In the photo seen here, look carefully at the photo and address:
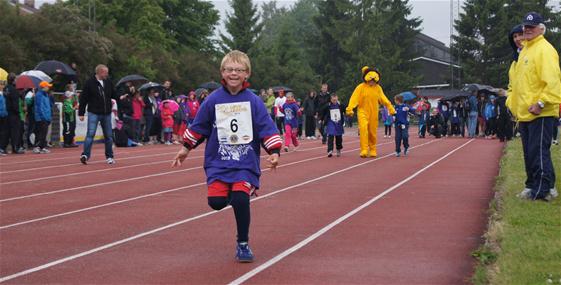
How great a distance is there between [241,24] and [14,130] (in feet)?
214

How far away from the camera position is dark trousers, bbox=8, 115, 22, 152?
74.1ft

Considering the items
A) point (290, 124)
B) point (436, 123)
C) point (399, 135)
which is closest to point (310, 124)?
point (436, 123)

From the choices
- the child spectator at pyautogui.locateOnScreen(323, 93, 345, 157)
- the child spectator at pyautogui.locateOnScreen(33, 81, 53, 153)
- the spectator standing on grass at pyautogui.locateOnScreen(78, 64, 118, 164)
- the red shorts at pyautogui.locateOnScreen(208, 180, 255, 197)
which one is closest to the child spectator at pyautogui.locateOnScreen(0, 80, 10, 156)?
the child spectator at pyautogui.locateOnScreen(33, 81, 53, 153)

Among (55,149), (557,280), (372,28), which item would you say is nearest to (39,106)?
(55,149)

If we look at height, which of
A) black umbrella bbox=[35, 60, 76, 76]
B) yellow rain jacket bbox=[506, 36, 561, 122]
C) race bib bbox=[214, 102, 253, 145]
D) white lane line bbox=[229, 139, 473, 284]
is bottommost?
white lane line bbox=[229, 139, 473, 284]

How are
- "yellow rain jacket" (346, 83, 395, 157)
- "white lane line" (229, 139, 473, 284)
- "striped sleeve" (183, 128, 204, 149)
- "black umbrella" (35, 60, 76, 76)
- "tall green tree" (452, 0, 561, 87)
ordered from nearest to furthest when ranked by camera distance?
1. "white lane line" (229, 139, 473, 284)
2. "striped sleeve" (183, 128, 204, 149)
3. "yellow rain jacket" (346, 83, 395, 157)
4. "black umbrella" (35, 60, 76, 76)
5. "tall green tree" (452, 0, 561, 87)

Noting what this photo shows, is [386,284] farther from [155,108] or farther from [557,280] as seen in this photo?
[155,108]

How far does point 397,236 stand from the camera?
8.62 metres

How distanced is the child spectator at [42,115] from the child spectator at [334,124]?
25.4 ft

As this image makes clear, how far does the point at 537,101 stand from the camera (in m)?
10.1

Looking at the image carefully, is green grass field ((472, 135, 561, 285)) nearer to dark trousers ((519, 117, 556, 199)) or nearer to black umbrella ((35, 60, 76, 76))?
dark trousers ((519, 117, 556, 199))

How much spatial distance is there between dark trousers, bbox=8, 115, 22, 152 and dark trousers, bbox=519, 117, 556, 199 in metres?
15.8

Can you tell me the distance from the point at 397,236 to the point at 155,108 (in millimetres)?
22914

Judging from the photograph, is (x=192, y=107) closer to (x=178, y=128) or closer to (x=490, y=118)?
(x=178, y=128)
